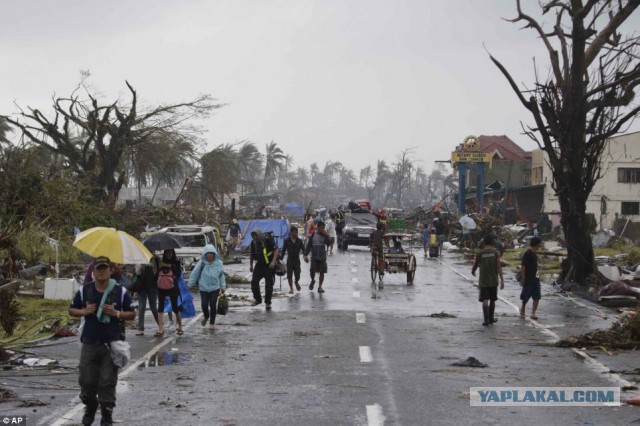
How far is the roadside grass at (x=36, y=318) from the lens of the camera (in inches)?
663

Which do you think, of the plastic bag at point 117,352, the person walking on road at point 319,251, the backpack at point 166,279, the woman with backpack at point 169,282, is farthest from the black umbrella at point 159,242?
the plastic bag at point 117,352

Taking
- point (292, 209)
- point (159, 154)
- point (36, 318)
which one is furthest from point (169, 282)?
point (292, 209)

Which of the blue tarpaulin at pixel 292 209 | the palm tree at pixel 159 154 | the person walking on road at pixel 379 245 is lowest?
the person walking on road at pixel 379 245

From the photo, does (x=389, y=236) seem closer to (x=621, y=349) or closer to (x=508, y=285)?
(x=508, y=285)

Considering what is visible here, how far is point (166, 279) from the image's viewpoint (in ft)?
56.7

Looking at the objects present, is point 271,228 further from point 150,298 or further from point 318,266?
point 150,298

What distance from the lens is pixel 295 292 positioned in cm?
2641

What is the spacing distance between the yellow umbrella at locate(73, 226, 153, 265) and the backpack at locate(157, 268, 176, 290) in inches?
196

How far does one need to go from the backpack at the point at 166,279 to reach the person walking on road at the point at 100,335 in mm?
7566

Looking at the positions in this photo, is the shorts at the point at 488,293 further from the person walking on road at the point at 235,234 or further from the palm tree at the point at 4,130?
the palm tree at the point at 4,130

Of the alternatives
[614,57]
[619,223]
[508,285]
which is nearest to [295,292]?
[508,285]

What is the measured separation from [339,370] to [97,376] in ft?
14.4

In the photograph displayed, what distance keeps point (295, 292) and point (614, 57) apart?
11.6m

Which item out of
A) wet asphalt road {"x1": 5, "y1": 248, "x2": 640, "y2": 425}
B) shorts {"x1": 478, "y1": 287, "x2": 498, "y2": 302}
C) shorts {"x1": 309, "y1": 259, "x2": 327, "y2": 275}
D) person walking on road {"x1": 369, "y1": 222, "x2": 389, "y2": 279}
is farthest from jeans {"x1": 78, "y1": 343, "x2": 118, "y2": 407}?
person walking on road {"x1": 369, "y1": 222, "x2": 389, "y2": 279}
